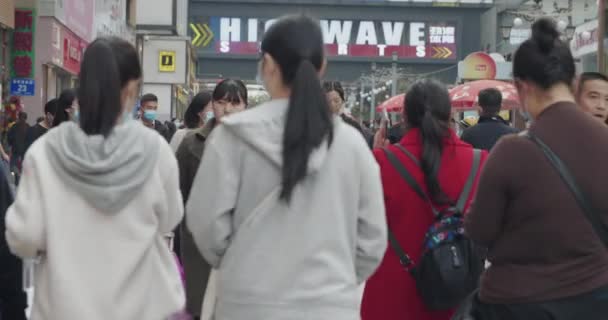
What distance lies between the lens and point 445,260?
16.0ft

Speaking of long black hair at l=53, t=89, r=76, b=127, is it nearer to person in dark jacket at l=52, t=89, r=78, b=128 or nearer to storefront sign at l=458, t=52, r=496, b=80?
person in dark jacket at l=52, t=89, r=78, b=128

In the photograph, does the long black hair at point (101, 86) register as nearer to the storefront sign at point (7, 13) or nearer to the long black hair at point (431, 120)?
the long black hair at point (431, 120)

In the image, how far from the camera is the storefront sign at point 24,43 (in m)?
21.9

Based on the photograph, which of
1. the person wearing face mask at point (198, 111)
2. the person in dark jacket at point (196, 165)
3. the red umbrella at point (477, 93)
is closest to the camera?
the person in dark jacket at point (196, 165)

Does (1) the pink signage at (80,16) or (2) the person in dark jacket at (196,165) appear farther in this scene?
(1) the pink signage at (80,16)

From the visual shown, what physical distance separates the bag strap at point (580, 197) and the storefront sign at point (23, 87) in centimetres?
1852

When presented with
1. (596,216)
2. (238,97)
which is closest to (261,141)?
(596,216)

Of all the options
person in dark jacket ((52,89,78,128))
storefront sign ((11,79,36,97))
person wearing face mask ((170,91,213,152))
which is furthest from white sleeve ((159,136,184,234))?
storefront sign ((11,79,36,97))

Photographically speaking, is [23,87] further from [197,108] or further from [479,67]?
[479,67]

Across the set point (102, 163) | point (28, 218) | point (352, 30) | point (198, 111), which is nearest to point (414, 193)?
point (102, 163)

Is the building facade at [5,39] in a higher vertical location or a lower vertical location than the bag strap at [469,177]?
higher

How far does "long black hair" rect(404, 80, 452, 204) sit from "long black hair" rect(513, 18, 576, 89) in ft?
3.65

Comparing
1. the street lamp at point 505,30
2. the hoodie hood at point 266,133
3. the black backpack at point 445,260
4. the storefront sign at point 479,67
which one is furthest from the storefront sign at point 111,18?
the street lamp at point 505,30

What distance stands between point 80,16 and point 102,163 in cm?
2338
